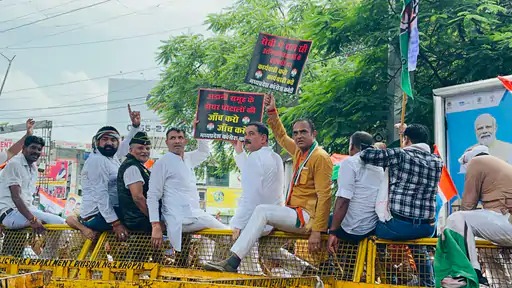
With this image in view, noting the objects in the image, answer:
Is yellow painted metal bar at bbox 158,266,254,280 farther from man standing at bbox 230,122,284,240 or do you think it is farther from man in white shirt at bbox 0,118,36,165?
man in white shirt at bbox 0,118,36,165

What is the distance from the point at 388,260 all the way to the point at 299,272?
0.83 m

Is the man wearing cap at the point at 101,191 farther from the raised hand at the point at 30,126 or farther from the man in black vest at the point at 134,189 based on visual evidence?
the raised hand at the point at 30,126

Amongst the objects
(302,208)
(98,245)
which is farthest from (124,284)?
(98,245)

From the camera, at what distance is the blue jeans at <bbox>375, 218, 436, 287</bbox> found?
5.02 m

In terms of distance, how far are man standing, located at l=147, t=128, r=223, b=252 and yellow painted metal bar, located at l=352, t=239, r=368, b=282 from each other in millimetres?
1735

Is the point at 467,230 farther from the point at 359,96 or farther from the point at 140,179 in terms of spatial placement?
the point at 359,96

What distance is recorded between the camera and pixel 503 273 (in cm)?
472

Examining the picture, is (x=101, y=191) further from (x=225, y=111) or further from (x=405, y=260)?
(x=225, y=111)

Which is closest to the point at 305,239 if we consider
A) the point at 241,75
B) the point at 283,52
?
the point at 283,52

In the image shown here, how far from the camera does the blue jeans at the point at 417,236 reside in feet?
16.5

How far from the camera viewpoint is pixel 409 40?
23.9ft

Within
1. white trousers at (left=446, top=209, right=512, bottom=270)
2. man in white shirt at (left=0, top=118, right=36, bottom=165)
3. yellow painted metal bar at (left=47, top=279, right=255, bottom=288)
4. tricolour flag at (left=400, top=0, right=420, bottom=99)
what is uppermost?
tricolour flag at (left=400, top=0, right=420, bottom=99)

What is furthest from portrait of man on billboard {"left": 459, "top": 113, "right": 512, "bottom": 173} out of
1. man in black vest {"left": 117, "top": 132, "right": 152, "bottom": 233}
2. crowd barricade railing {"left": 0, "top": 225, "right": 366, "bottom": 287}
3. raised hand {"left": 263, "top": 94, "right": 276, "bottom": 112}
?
man in black vest {"left": 117, "top": 132, "right": 152, "bottom": 233}

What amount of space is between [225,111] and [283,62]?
49.8 inches
